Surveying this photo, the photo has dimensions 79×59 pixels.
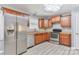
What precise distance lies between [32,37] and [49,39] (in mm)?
2670

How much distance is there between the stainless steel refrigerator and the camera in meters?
3.66

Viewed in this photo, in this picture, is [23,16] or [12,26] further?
[23,16]

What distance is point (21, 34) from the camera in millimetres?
4613

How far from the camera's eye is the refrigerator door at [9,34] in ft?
11.8

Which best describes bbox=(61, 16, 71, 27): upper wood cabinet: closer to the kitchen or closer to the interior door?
the kitchen

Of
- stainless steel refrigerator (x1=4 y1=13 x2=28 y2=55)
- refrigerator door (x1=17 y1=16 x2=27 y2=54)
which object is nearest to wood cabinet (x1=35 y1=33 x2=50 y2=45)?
refrigerator door (x1=17 y1=16 x2=27 y2=54)

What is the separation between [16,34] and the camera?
13.8 feet

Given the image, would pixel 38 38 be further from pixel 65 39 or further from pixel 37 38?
pixel 65 39

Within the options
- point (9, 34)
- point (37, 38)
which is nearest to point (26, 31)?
point (9, 34)

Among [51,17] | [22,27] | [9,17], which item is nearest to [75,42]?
Result: [22,27]

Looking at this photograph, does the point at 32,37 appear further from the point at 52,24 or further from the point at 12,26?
the point at 52,24

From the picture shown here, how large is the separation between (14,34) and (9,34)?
1.02 feet

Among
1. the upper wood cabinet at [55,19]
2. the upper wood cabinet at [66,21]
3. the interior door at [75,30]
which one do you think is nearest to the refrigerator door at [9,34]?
the interior door at [75,30]
